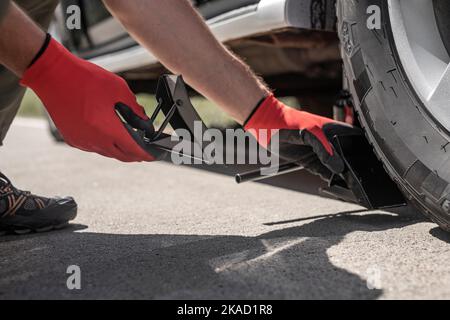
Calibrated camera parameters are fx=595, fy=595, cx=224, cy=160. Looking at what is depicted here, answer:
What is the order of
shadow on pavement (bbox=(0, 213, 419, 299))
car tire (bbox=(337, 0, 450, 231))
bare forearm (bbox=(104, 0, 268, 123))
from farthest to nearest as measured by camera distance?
1. bare forearm (bbox=(104, 0, 268, 123))
2. car tire (bbox=(337, 0, 450, 231))
3. shadow on pavement (bbox=(0, 213, 419, 299))

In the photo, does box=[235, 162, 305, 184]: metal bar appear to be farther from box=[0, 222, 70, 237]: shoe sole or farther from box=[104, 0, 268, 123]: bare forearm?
box=[0, 222, 70, 237]: shoe sole

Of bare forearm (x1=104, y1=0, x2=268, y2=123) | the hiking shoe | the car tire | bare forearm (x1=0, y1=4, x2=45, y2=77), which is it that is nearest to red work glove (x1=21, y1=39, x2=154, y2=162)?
bare forearm (x1=0, y1=4, x2=45, y2=77)

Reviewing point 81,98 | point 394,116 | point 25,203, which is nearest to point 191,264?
point 81,98

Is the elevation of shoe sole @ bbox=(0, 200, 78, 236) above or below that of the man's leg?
below

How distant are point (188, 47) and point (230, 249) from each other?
592 millimetres

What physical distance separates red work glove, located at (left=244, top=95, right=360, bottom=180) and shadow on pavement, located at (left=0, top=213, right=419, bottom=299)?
18cm

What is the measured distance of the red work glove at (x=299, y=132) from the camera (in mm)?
1730

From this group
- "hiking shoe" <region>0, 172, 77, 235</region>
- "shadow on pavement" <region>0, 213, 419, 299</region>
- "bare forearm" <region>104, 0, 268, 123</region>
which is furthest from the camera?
"hiking shoe" <region>0, 172, 77, 235</region>

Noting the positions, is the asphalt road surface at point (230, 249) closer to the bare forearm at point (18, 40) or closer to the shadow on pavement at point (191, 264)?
the shadow on pavement at point (191, 264)

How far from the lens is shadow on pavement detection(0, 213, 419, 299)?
117 cm

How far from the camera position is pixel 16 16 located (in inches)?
55.7

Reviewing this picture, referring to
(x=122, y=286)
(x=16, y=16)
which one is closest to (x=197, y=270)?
(x=122, y=286)
